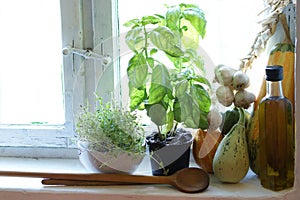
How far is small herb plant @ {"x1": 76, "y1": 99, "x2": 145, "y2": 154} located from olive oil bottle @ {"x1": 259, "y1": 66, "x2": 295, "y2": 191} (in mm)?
269

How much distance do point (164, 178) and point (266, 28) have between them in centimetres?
39

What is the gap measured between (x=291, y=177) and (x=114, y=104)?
43 centimetres

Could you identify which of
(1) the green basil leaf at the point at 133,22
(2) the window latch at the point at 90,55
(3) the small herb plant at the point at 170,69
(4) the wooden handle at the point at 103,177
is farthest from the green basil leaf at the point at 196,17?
(4) the wooden handle at the point at 103,177

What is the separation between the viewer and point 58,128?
134 centimetres

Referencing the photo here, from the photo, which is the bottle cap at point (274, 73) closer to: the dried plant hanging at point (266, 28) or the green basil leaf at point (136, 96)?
the dried plant hanging at point (266, 28)

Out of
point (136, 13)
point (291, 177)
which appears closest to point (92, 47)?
point (136, 13)

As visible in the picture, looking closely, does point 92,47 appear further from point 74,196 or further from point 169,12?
point 74,196

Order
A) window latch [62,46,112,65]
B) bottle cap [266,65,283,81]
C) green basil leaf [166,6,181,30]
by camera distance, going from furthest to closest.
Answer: window latch [62,46,112,65] → green basil leaf [166,6,181,30] → bottle cap [266,65,283,81]

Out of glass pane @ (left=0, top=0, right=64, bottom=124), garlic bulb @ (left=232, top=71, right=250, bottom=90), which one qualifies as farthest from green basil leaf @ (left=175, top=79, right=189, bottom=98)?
glass pane @ (left=0, top=0, right=64, bottom=124)

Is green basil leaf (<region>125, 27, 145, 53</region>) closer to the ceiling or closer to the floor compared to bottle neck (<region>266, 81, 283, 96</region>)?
closer to the ceiling

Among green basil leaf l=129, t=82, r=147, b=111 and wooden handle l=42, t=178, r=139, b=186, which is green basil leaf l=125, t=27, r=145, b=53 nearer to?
green basil leaf l=129, t=82, r=147, b=111

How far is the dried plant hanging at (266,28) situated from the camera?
1155 millimetres

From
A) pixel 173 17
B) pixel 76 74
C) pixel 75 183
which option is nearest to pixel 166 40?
pixel 173 17

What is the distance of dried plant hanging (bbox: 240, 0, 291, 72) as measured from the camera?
116 centimetres
